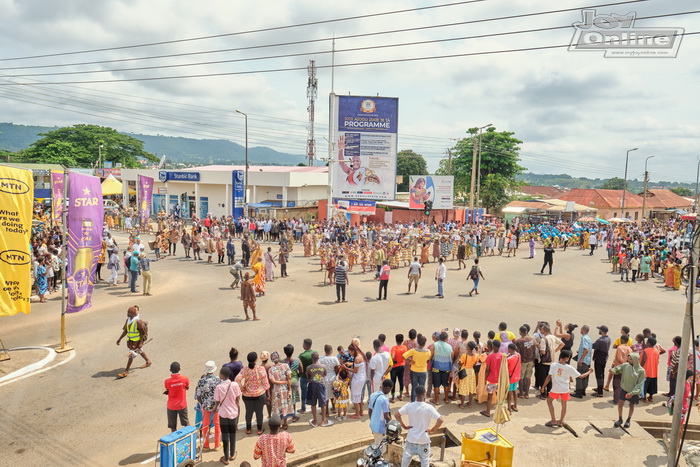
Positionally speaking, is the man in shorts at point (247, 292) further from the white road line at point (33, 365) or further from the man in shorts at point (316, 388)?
the man in shorts at point (316, 388)

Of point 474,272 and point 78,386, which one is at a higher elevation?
point 474,272

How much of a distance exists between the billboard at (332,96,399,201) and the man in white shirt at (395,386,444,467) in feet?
96.9

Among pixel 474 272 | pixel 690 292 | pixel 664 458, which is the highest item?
pixel 690 292

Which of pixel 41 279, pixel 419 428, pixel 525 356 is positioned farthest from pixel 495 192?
pixel 419 428

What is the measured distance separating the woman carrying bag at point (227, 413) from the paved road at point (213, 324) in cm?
27

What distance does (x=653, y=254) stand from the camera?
25438mm

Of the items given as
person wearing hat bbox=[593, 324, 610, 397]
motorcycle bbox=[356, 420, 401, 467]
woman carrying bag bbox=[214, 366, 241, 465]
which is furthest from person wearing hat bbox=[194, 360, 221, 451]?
person wearing hat bbox=[593, 324, 610, 397]

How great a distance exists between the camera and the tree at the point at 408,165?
82812mm

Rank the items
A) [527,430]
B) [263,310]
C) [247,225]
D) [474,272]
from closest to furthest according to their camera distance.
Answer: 1. [527,430]
2. [263,310]
3. [474,272]
4. [247,225]

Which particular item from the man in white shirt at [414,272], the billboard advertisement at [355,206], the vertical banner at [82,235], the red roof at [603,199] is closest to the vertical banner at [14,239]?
the vertical banner at [82,235]

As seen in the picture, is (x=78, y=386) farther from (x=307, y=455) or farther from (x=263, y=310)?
(x=263, y=310)

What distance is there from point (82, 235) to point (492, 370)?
383 inches

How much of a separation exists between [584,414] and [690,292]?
3.39 metres

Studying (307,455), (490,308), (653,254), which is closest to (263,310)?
(490,308)
